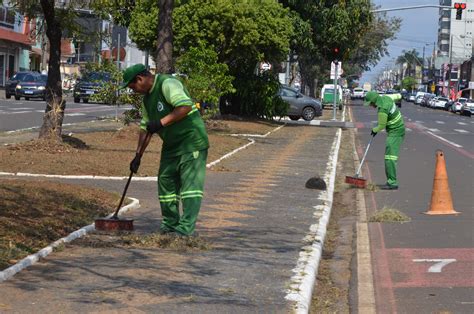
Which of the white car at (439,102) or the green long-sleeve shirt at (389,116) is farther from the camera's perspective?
the white car at (439,102)

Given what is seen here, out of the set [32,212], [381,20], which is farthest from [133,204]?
[381,20]

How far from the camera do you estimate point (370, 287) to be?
8930 mm

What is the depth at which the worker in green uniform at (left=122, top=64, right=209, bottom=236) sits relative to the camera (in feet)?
30.5

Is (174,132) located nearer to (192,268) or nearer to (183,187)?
(183,187)

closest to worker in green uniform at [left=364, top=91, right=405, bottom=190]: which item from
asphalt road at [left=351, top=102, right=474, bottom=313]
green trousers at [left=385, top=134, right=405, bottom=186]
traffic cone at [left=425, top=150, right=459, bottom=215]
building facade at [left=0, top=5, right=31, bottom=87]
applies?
green trousers at [left=385, top=134, right=405, bottom=186]

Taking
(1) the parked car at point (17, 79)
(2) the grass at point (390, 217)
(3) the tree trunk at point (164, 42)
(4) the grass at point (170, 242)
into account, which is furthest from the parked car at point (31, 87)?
(4) the grass at point (170, 242)

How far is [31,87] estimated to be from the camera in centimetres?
5038

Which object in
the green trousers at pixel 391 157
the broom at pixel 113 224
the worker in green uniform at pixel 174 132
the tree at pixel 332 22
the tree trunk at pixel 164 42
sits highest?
the tree at pixel 332 22

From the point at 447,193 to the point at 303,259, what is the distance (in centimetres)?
492

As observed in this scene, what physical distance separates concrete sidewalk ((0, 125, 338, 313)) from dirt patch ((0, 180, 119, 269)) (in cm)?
32

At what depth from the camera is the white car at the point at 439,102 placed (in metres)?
97.2

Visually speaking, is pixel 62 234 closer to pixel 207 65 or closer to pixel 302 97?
pixel 207 65

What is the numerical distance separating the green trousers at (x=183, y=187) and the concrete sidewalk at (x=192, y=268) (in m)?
0.40

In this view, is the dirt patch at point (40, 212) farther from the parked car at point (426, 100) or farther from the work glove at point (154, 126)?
the parked car at point (426, 100)
